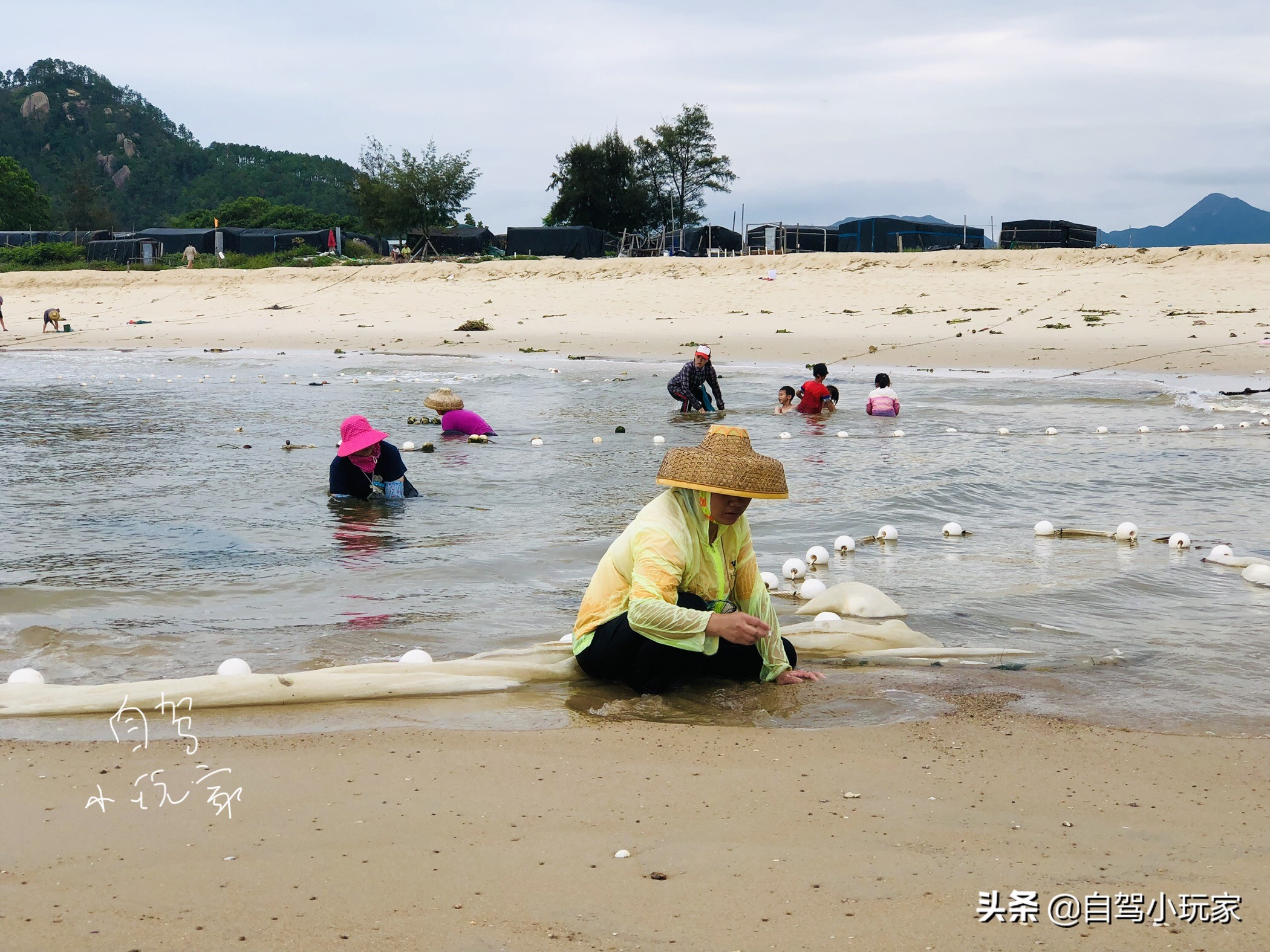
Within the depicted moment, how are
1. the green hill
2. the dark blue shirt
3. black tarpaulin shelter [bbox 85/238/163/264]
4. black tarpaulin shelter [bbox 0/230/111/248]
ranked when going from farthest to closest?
the green hill, black tarpaulin shelter [bbox 0/230/111/248], black tarpaulin shelter [bbox 85/238/163/264], the dark blue shirt

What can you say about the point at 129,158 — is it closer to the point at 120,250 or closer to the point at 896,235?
the point at 120,250

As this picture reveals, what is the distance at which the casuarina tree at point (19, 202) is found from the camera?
71688 millimetres

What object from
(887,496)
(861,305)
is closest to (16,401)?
(887,496)

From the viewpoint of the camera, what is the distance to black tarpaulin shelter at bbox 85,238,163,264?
44.3 meters

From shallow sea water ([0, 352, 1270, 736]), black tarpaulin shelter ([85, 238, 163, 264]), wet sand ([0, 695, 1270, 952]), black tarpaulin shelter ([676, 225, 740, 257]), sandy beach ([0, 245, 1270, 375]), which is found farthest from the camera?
black tarpaulin shelter ([85, 238, 163, 264])

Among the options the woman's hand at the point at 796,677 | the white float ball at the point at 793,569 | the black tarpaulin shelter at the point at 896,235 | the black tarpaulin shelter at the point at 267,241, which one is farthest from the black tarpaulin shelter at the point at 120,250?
the woman's hand at the point at 796,677

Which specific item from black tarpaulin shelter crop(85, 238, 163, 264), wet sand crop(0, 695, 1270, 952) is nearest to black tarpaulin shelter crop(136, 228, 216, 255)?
black tarpaulin shelter crop(85, 238, 163, 264)

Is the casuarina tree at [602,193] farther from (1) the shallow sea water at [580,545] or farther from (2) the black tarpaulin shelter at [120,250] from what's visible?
(1) the shallow sea water at [580,545]

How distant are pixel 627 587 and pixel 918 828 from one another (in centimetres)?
174

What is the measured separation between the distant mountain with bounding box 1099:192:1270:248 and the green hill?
64327mm

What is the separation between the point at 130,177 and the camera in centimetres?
11469

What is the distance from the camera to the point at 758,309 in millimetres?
25984

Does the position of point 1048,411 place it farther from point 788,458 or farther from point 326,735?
point 326,735

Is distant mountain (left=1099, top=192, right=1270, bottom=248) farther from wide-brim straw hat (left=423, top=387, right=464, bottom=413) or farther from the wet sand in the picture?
the wet sand
